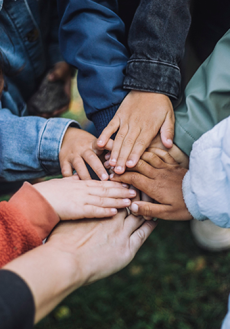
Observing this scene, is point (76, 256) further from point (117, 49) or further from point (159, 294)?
point (117, 49)

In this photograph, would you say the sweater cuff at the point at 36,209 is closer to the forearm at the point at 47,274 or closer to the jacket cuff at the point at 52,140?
the forearm at the point at 47,274

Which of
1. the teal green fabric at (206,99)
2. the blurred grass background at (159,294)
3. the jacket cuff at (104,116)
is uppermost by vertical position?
the teal green fabric at (206,99)

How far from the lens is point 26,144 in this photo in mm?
1164

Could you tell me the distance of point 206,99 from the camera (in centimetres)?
92

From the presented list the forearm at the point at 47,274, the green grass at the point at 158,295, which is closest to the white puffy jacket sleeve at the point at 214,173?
the forearm at the point at 47,274

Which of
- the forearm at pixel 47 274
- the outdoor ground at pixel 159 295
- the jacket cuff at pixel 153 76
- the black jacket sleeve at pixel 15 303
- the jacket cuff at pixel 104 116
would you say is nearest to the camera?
the black jacket sleeve at pixel 15 303

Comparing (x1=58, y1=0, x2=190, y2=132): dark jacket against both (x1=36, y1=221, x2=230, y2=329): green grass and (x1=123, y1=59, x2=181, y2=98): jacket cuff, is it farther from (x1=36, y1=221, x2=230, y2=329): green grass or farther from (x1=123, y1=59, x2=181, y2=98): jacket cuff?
(x1=36, y1=221, x2=230, y2=329): green grass

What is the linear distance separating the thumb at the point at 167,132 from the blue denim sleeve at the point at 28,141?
464 millimetres

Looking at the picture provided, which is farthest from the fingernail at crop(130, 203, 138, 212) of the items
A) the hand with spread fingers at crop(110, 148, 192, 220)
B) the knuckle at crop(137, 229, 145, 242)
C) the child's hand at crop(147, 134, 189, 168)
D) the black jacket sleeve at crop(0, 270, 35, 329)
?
the black jacket sleeve at crop(0, 270, 35, 329)

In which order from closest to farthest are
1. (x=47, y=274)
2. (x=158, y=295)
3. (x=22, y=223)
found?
(x=47, y=274) → (x=22, y=223) → (x=158, y=295)

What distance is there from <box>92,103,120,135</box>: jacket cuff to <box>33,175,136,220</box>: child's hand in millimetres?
293

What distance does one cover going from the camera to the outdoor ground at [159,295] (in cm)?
124

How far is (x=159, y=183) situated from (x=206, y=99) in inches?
14.2

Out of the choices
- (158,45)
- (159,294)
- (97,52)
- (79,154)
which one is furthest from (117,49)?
(159,294)
